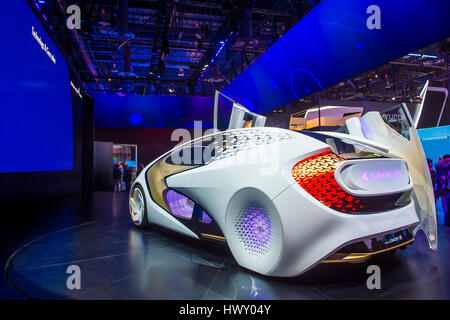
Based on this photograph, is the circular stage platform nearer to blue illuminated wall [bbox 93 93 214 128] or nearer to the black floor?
the black floor

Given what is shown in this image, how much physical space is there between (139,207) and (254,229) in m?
2.23

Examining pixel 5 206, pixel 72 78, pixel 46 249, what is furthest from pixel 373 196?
pixel 72 78

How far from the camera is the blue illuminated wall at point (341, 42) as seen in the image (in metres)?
3.93

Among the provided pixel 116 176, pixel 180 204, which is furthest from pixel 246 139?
pixel 116 176

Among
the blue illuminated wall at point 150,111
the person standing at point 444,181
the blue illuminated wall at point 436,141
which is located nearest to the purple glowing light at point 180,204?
the person standing at point 444,181

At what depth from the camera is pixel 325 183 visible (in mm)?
1827

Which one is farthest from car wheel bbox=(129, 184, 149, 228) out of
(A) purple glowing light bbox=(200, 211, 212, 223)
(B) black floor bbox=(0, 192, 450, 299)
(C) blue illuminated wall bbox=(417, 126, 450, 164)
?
(C) blue illuminated wall bbox=(417, 126, 450, 164)

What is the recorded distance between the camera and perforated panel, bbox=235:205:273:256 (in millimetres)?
2031

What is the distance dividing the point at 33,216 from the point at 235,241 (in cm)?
429

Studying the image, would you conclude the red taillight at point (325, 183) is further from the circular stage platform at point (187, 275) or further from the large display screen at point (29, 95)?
the large display screen at point (29, 95)

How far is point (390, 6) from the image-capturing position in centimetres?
422

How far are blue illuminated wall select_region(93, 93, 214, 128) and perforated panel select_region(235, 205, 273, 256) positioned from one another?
41.8 feet

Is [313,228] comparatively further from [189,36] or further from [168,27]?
[189,36]

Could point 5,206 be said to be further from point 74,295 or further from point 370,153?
point 370,153
